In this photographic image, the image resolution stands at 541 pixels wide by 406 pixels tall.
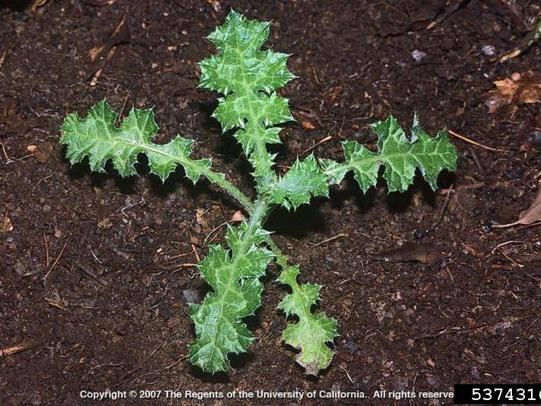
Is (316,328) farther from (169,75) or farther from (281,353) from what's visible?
(169,75)

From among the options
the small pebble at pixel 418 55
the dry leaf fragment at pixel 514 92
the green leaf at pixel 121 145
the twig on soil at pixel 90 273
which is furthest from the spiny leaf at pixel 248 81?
the dry leaf fragment at pixel 514 92

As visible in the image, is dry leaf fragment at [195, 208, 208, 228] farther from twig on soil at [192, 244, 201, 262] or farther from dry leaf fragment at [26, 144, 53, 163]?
dry leaf fragment at [26, 144, 53, 163]

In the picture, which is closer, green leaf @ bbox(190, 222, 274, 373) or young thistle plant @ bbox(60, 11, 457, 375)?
green leaf @ bbox(190, 222, 274, 373)

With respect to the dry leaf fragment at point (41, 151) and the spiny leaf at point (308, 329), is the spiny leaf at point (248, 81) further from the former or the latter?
the dry leaf fragment at point (41, 151)

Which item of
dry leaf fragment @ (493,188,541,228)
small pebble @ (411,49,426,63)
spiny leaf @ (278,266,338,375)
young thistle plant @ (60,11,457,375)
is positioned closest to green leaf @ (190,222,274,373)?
young thistle plant @ (60,11,457,375)

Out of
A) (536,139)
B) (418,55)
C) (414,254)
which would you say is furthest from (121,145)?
(536,139)

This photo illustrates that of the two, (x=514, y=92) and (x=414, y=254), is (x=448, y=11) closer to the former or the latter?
(x=514, y=92)
